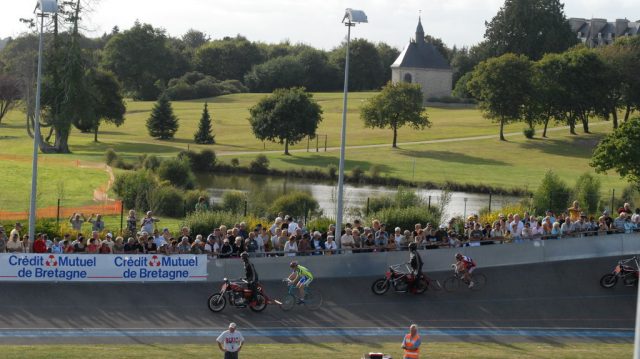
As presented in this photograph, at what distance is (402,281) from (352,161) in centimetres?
5477

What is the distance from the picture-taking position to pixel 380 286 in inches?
1128

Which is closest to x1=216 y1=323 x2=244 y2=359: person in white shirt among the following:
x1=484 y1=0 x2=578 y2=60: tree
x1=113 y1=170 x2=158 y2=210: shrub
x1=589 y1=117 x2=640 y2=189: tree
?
x1=113 y1=170 x2=158 y2=210: shrub

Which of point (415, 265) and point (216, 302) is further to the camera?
point (415, 265)

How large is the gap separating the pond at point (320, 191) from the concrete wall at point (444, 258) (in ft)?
72.6

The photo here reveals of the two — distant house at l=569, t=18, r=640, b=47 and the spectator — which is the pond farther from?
distant house at l=569, t=18, r=640, b=47

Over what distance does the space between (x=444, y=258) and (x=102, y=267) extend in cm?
1024

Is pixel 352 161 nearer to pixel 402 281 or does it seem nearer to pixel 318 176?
pixel 318 176

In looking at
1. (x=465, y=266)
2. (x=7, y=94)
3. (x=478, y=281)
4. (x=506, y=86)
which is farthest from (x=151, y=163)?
(x=7, y=94)

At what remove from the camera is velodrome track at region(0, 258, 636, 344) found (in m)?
24.8

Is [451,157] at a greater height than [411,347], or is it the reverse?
[451,157]

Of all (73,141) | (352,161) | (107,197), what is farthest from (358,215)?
(73,141)

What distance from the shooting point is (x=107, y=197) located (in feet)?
165

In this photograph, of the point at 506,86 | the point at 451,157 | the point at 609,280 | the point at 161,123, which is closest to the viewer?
the point at 609,280

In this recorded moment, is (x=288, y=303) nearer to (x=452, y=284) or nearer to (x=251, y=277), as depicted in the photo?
(x=251, y=277)
